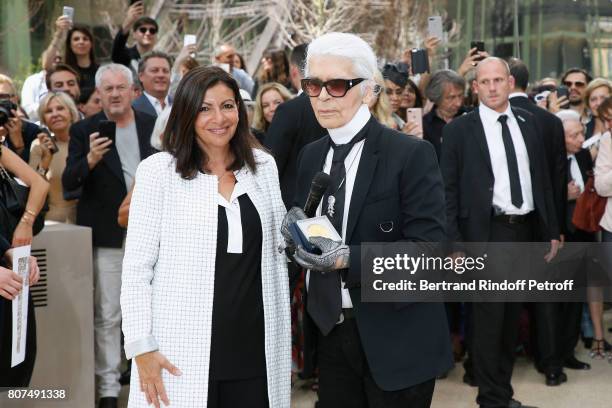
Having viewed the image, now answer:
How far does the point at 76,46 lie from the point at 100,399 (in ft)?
13.7

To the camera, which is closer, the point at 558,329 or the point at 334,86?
the point at 334,86

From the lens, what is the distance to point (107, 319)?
19.2ft

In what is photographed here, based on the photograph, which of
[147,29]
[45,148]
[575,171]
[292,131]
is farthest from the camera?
[147,29]

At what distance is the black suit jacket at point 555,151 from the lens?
6.12 m

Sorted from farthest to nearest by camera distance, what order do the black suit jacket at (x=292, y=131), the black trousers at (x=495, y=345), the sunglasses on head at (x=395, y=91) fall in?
the sunglasses on head at (x=395, y=91) < the black trousers at (x=495, y=345) < the black suit jacket at (x=292, y=131)

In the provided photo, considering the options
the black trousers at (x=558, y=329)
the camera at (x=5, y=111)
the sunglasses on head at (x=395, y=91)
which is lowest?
the black trousers at (x=558, y=329)

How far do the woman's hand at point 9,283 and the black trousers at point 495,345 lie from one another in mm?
3065

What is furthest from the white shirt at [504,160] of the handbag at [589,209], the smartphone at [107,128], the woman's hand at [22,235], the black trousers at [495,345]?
the woman's hand at [22,235]

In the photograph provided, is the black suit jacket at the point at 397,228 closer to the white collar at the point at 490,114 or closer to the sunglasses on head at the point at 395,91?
the white collar at the point at 490,114

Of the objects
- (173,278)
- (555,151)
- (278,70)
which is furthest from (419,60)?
(173,278)

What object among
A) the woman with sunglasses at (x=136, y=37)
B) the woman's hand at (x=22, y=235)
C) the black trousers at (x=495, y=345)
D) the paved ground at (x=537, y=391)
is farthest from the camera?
the woman with sunglasses at (x=136, y=37)

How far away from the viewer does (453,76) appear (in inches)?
290

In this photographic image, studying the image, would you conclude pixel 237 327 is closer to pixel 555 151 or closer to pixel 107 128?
pixel 107 128

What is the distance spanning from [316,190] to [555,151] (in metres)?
3.66
